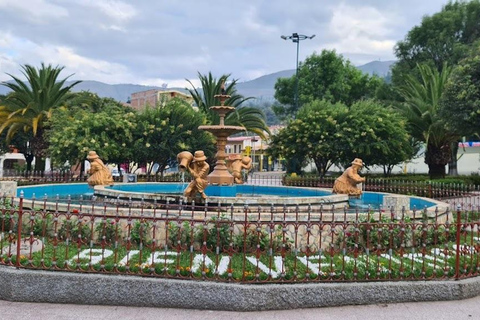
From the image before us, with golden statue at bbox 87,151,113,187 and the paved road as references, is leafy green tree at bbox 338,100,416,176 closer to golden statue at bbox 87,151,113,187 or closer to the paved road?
golden statue at bbox 87,151,113,187

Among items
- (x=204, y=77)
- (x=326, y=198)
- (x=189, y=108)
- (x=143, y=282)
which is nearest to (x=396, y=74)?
(x=204, y=77)

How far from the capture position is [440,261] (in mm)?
7312

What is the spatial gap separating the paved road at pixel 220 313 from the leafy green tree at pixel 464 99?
57.3 feet

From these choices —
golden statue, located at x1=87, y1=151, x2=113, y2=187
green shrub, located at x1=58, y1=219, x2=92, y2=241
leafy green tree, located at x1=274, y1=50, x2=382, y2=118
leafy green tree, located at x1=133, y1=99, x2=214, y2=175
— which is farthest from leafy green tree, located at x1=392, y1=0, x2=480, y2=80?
green shrub, located at x1=58, y1=219, x2=92, y2=241

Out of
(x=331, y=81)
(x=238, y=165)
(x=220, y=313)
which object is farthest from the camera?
(x=331, y=81)

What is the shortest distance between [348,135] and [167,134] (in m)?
11.0

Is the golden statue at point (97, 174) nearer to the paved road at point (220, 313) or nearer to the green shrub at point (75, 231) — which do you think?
the green shrub at point (75, 231)

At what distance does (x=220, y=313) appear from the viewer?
18.1ft

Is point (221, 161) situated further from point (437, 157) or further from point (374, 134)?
point (437, 157)

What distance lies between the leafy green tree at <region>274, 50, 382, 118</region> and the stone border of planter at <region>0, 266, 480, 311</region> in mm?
39376

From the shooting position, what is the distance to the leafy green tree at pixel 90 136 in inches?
923

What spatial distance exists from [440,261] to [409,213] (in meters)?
1.99

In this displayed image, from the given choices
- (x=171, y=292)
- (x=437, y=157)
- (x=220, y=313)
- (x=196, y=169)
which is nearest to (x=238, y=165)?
(x=196, y=169)

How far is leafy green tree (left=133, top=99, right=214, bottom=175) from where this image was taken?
2569 centimetres
